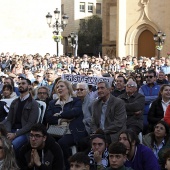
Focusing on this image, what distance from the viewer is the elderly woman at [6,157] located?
632 cm

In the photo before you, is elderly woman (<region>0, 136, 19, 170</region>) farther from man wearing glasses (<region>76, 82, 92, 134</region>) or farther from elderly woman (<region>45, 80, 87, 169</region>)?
man wearing glasses (<region>76, 82, 92, 134</region>)

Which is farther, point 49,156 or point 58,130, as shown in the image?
point 58,130

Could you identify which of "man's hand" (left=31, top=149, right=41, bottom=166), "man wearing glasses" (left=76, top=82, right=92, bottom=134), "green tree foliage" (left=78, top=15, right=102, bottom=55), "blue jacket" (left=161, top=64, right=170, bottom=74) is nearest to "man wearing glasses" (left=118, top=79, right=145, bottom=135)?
"man wearing glasses" (left=76, top=82, right=92, bottom=134)

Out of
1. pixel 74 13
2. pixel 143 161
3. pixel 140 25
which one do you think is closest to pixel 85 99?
pixel 143 161

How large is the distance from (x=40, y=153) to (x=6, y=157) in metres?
0.82

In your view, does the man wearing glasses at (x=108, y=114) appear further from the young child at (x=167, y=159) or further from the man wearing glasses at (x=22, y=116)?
the young child at (x=167, y=159)

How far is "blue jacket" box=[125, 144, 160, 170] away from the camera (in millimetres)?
6723

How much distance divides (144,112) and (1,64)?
565 inches

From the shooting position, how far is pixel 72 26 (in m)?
61.5

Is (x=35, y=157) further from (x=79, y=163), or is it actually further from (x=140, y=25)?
(x=140, y=25)

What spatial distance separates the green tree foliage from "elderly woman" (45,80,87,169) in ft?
Answer: 165

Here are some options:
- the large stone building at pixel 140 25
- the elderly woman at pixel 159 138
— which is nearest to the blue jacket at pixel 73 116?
the elderly woman at pixel 159 138

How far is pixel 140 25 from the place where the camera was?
128ft

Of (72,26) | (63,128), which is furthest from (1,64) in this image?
(72,26)
